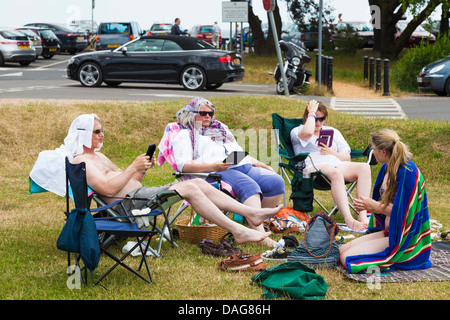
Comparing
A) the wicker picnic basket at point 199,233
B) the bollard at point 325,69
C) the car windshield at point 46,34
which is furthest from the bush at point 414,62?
the car windshield at point 46,34

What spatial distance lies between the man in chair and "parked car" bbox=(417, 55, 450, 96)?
45.0 ft

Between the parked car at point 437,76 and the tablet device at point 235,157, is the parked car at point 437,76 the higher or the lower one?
the higher one

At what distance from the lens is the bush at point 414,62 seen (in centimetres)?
2011

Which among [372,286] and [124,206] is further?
[124,206]

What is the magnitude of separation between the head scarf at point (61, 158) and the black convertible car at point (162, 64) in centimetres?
1215

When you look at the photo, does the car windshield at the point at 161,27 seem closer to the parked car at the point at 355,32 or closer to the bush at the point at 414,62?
the parked car at the point at 355,32

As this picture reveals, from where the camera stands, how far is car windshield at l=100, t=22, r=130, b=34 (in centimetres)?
3000

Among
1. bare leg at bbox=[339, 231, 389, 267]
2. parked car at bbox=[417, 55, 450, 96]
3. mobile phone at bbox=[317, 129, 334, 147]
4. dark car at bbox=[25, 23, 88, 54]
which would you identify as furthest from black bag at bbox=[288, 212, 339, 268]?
dark car at bbox=[25, 23, 88, 54]

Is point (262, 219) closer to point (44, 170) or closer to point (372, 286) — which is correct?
point (372, 286)

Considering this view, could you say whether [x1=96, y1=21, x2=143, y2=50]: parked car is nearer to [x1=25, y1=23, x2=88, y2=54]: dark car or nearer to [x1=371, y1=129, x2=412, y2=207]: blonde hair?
[x1=25, y1=23, x2=88, y2=54]: dark car

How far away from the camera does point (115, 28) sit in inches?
1184

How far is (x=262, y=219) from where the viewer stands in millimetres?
5648
